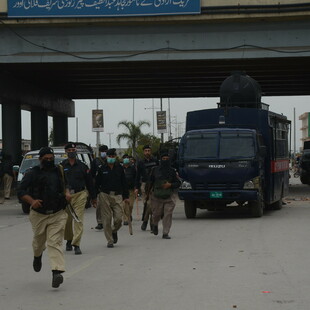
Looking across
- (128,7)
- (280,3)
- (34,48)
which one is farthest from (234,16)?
(34,48)

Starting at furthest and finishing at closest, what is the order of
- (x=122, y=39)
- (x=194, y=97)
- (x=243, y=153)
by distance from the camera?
(x=194, y=97), (x=122, y=39), (x=243, y=153)

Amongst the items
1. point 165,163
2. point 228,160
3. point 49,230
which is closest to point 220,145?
point 228,160

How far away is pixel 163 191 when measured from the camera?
14.4m

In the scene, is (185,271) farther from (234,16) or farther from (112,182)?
(234,16)

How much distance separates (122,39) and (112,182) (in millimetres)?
16359

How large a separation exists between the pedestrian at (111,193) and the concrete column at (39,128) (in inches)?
1273

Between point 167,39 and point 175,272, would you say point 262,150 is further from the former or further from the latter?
point 167,39

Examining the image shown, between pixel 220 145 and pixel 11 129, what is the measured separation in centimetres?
2262

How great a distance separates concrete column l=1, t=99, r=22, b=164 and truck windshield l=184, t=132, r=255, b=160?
21.3 meters

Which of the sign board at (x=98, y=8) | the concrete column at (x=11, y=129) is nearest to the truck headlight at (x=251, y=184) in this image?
the sign board at (x=98, y=8)

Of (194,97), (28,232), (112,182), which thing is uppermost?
(194,97)

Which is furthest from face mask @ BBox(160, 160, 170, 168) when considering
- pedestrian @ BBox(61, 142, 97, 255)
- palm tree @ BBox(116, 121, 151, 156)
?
palm tree @ BBox(116, 121, 151, 156)

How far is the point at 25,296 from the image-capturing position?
26.2 feet

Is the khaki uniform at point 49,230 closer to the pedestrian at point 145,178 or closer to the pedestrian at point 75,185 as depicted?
the pedestrian at point 75,185
